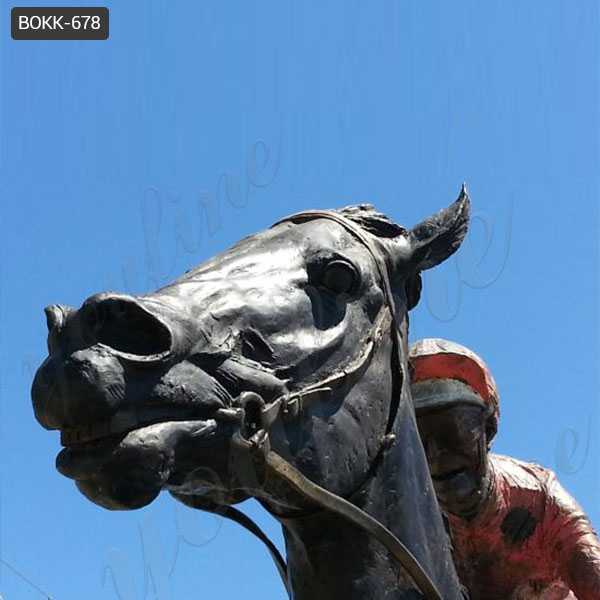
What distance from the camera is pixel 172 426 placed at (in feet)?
8.91

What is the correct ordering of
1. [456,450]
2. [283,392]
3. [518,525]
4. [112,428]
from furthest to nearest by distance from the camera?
[518,525]
[456,450]
[283,392]
[112,428]

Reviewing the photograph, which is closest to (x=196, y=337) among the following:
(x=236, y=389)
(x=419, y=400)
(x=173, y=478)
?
(x=236, y=389)

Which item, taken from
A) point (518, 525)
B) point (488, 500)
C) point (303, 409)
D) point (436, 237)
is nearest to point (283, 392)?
point (303, 409)

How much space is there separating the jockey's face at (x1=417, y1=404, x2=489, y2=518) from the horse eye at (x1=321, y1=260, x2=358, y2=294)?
1.08 metres

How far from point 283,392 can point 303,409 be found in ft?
0.27

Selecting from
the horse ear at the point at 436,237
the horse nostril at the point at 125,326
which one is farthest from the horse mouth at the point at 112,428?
the horse ear at the point at 436,237

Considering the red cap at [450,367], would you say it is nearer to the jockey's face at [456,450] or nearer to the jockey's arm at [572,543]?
the jockey's face at [456,450]

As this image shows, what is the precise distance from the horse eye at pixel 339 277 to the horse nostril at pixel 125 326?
30.3 inches

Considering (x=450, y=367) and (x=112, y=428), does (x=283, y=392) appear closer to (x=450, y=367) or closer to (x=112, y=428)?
(x=112, y=428)

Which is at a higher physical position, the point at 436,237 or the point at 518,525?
the point at 436,237

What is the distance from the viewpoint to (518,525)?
4812 mm

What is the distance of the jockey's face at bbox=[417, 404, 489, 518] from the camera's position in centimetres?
434

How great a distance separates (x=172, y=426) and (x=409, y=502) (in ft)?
3.17

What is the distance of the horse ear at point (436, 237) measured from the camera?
3.81m
